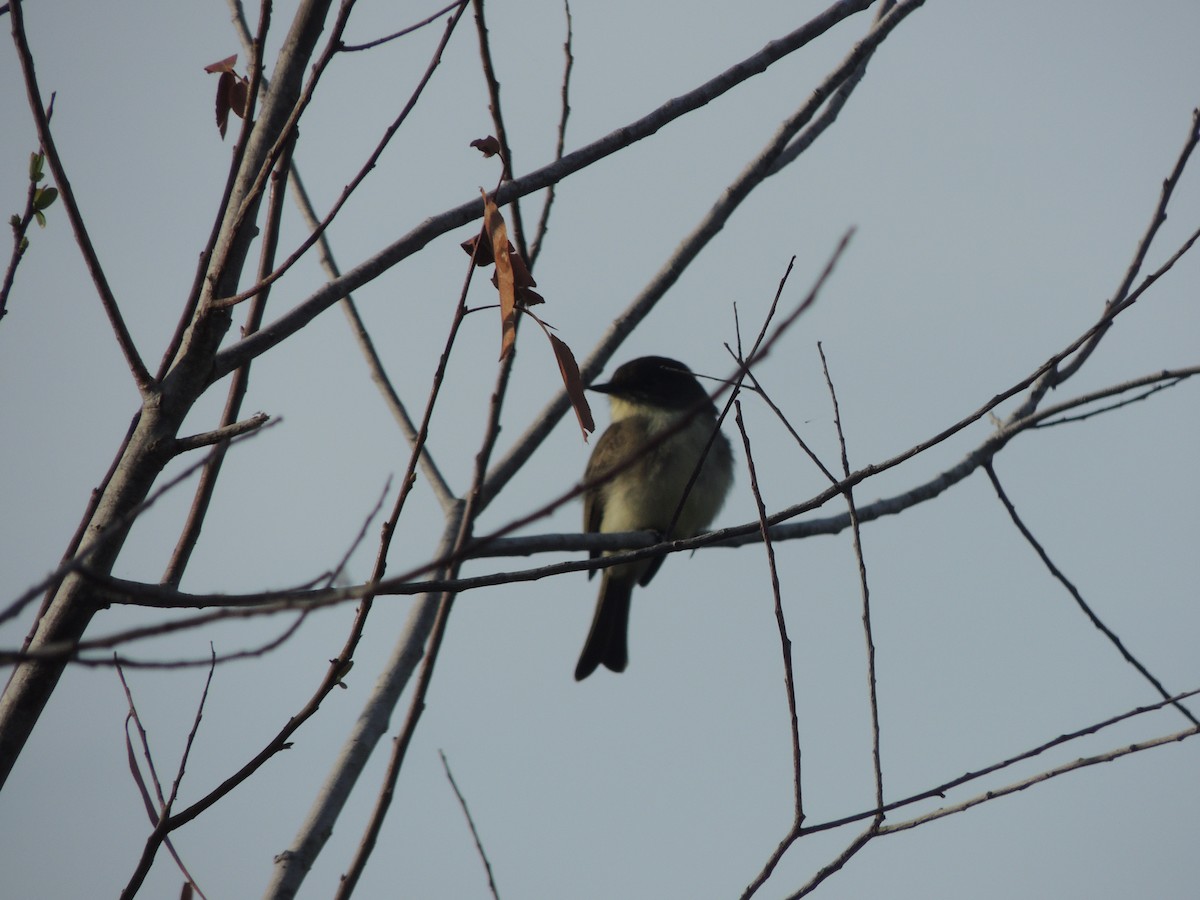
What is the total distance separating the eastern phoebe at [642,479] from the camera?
25.5 ft

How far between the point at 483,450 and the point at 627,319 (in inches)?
46.5

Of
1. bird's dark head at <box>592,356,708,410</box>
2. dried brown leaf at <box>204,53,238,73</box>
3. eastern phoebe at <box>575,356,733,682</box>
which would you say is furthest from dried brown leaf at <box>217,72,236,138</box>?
bird's dark head at <box>592,356,708,410</box>

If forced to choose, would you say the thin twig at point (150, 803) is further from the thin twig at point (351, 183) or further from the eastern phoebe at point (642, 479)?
the eastern phoebe at point (642, 479)

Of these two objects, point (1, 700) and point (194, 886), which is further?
point (194, 886)

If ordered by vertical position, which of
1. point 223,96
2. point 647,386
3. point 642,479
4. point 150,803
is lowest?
point 150,803

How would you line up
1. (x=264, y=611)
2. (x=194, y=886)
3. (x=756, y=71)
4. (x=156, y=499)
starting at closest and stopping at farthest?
(x=264, y=611) < (x=156, y=499) < (x=194, y=886) < (x=756, y=71)

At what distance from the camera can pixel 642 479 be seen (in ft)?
25.7

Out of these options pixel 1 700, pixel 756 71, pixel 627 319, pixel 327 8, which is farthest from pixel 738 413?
pixel 627 319

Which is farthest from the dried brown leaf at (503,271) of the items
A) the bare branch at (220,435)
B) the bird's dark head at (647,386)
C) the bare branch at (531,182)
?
the bird's dark head at (647,386)

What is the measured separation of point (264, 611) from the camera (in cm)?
132

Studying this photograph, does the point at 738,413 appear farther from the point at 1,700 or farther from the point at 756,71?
the point at 1,700

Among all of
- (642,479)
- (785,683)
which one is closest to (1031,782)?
(785,683)

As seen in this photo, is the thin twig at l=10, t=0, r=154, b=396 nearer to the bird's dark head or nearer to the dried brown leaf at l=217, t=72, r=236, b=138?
the dried brown leaf at l=217, t=72, r=236, b=138

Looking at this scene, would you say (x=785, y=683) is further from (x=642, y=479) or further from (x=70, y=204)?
(x=642, y=479)
